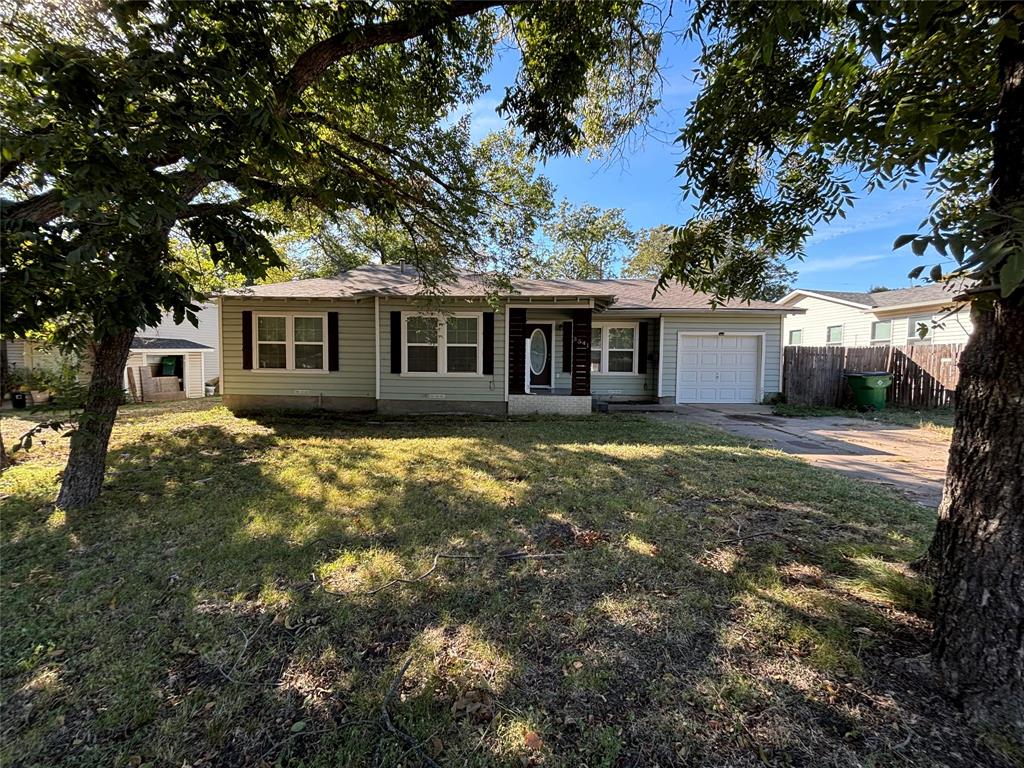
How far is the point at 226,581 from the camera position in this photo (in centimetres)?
288

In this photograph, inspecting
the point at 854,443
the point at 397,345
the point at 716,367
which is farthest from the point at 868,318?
the point at 397,345

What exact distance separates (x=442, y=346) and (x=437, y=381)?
840mm

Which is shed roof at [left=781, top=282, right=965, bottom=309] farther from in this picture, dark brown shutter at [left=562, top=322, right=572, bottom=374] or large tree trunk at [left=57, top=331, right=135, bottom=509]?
large tree trunk at [left=57, top=331, right=135, bottom=509]

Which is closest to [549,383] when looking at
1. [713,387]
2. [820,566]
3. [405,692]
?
[713,387]

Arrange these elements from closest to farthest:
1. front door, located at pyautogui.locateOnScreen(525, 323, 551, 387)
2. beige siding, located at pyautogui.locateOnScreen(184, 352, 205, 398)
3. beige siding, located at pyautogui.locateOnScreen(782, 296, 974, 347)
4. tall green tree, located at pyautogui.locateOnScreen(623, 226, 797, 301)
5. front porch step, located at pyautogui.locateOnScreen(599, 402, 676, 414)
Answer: tall green tree, located at pyautogui.locateOnScreen(623, 226, 797, 301) → front porch step, located at pyautogui.locateOnScreen(599, 402, 676, 414) → front door, located at pyautogui.locateOnScreen(525, 323, 551, 387) → beige siding, located at pyautogui.locateOnScreen(782, 296, 974, 347) → beige siding, located at pyautogui.locateOnScreen(184, 352, 205, 398)

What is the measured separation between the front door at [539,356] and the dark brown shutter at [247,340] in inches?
269

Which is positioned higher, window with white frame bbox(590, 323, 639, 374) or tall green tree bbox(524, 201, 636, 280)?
tall green tree bbox(524, 201, 636, 280)

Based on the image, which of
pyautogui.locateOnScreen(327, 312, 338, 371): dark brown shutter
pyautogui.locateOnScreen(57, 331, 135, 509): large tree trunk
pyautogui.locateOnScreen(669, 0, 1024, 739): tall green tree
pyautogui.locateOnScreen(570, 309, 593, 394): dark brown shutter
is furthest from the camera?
pyautogui.locateOnScreen(327, 312, 338, 371): dark brown shutter

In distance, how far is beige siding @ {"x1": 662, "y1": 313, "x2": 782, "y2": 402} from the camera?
11.8 meters

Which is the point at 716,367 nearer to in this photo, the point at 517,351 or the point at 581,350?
the point at 581,350

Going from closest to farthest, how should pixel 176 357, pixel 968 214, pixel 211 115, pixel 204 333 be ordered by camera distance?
pixel 968 214 → pixel 211 115 → pixel 176 357 → pixel 204 333

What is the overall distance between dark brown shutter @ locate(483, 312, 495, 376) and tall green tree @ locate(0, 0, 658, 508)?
10.9 feet

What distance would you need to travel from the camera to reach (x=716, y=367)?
39.4 ft

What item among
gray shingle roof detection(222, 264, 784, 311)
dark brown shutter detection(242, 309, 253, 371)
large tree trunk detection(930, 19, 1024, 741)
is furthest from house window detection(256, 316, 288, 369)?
large tree trunk detection(930, 19, 1024, 741)
